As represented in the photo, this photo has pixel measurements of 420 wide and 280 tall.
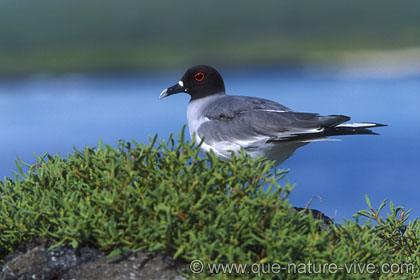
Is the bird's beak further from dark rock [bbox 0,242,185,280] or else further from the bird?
dark rock [bbox 0,242,185,280]

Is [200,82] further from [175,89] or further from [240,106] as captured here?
[240,106]

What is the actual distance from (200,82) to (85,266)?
12.3 ft

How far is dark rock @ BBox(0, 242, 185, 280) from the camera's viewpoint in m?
3.43

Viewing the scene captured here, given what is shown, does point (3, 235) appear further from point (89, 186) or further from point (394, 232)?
point (394, 232)

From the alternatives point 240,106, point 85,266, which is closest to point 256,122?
point 240,106

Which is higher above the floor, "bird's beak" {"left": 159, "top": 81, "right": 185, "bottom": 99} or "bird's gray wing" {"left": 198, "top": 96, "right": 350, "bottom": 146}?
"bird's beak" {"left": 159, "top": 81, "right": 185, "bottom": 99}

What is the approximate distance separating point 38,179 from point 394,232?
2866mm

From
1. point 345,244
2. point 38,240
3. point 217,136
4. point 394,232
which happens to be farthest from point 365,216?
point 38,240

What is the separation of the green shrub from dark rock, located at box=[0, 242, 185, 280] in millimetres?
72

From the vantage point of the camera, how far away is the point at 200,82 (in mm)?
6871

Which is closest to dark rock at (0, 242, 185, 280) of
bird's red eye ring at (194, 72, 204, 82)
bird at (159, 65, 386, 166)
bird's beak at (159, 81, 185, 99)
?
bird at (159, 65, 386, 166)
